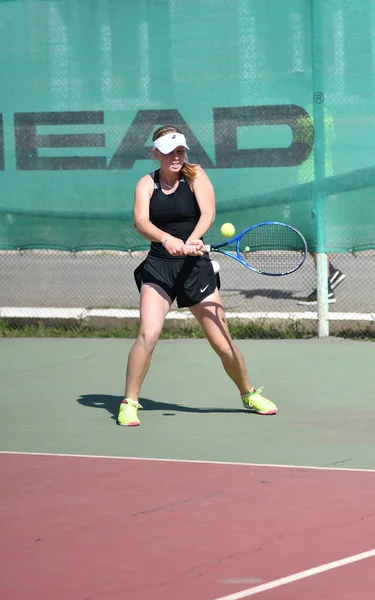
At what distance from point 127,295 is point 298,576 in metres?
7.73

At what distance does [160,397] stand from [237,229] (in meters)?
2.24

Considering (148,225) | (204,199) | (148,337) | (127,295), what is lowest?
(127,295)

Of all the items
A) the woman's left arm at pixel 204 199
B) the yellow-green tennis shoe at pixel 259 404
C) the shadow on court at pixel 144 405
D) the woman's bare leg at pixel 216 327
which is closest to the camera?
the woman's left arm at pixel 204 199

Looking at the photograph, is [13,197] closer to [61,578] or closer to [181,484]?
[181,484]

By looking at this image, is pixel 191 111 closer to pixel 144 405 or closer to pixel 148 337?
pixel 144 405

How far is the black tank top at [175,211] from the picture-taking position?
267 inches

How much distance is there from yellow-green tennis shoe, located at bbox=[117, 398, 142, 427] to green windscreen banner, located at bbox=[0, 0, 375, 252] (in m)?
2.96

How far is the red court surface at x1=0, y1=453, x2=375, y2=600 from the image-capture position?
4.17 metres

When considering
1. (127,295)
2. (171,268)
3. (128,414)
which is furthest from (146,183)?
(127,295)

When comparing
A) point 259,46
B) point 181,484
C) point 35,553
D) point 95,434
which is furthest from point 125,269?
point 35,553

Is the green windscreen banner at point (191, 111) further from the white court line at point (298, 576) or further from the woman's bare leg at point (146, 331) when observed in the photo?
the white court line at point (298, 576)

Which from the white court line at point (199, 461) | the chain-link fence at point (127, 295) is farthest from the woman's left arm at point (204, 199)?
the chain-link fence at point (127, 295)

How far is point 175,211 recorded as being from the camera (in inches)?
267

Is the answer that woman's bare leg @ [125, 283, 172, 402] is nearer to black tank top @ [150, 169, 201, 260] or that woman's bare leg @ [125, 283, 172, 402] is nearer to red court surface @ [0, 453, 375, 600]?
black tank top @ [150, 169, 201, 260]
